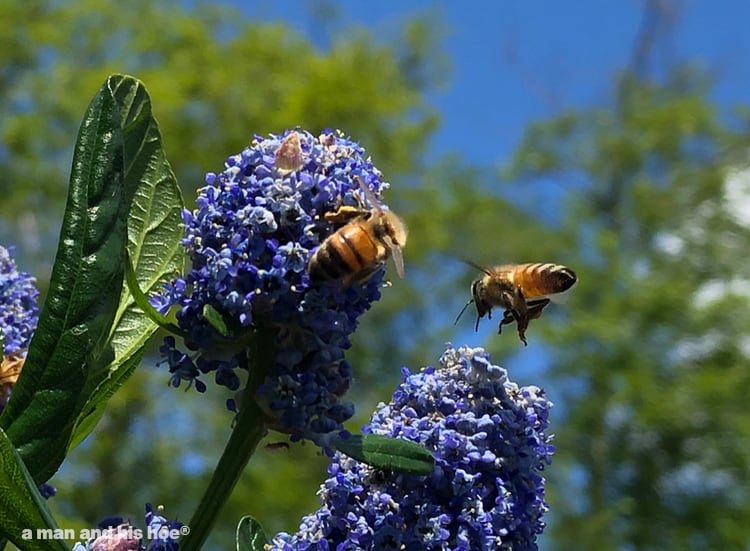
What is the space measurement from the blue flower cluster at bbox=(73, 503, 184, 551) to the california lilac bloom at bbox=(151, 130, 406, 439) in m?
0.25

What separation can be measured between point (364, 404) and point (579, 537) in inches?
150

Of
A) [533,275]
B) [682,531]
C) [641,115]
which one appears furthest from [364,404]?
[533,275]

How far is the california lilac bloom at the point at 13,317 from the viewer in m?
2.13

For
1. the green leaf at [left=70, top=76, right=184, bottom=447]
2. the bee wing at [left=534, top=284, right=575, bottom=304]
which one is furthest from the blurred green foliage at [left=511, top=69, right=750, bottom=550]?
the green leaf at [left=70, top=76, right=184, bottom=447]

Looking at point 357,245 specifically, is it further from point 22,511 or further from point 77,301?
point 22,511

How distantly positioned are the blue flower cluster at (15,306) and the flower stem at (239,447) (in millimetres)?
628

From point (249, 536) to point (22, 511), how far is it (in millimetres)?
550

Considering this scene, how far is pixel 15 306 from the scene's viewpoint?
2.30m

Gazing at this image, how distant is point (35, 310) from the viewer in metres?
2.37

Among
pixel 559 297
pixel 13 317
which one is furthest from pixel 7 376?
pixel 559 297

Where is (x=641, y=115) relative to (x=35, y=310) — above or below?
above

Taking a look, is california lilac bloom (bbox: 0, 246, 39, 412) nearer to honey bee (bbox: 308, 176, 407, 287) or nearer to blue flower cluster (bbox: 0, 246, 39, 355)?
blue flower cluster (bbox: 0, 246, 39, 355)

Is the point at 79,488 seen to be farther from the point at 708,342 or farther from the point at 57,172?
the point at 708,342

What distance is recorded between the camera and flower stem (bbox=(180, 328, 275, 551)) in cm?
182
